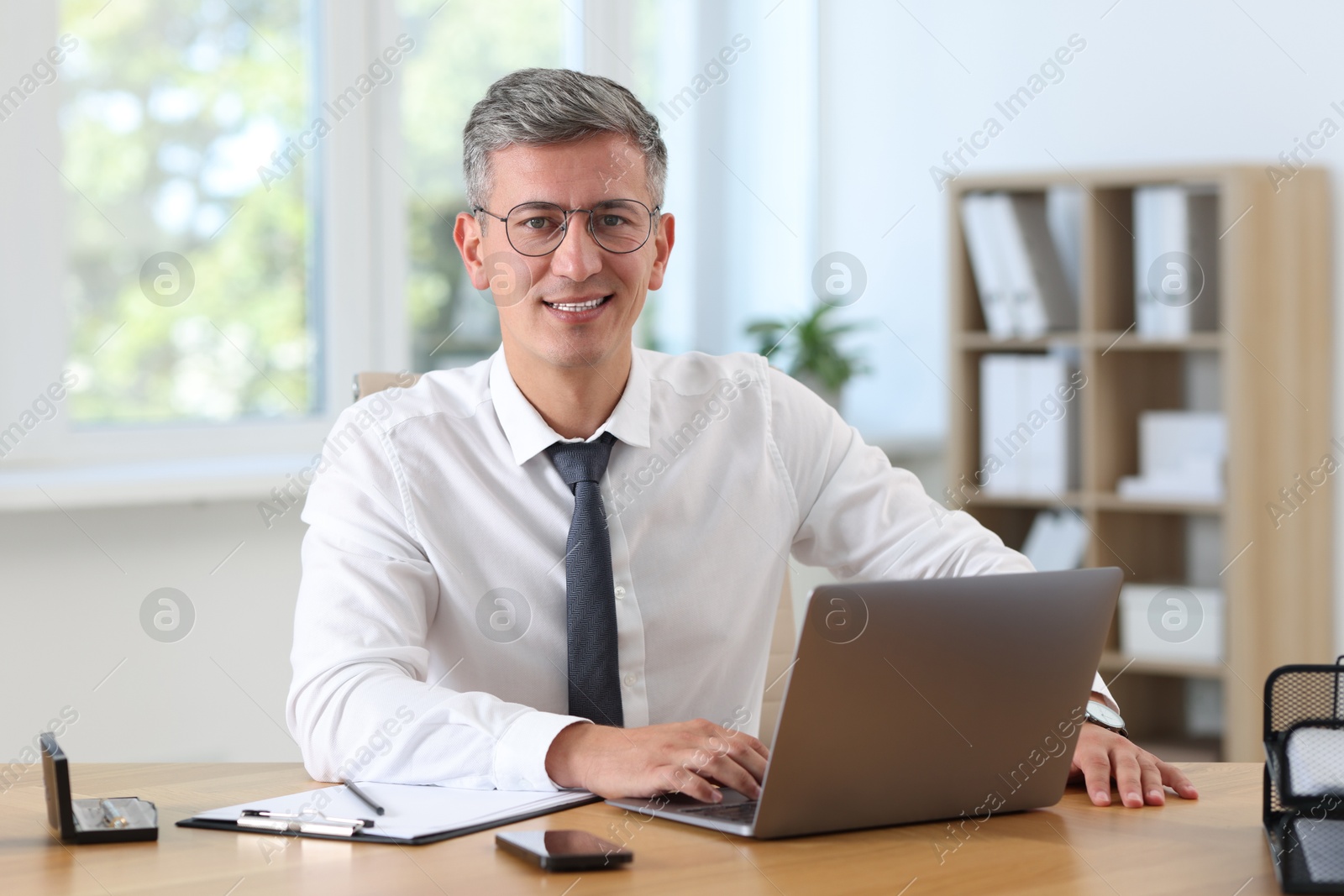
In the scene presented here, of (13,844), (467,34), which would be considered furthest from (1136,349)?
(13,844)

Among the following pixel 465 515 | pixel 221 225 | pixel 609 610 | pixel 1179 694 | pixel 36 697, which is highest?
pixel 221 225

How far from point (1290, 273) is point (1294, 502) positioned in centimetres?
52

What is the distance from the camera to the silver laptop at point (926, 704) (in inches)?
40.9

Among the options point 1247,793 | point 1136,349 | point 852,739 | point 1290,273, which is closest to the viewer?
point 852,739

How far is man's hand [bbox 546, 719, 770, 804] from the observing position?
1.18m

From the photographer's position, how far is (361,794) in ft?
4.02

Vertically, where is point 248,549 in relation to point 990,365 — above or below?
below

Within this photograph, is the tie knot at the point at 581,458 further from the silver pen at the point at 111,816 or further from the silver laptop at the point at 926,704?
the silver pen at the point at 111,816

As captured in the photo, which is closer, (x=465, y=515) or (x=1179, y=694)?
(x=465, y=515)

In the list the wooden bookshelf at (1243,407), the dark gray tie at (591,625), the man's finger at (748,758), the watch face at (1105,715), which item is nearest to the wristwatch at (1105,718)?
the watch face at (1105,715)

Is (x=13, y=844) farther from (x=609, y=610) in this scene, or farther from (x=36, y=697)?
(x=36, y=697)

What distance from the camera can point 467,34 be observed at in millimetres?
3469

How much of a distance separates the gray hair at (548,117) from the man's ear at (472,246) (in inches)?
1.4

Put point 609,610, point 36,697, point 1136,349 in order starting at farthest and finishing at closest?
point 1136,349 → point 36,697 → point 609,610
